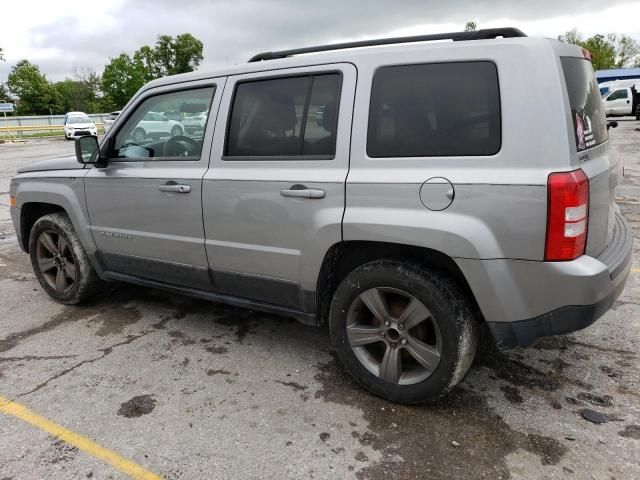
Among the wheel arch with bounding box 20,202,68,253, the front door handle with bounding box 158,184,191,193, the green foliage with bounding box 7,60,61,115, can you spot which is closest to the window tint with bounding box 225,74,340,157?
the front door handle with bounding box 158,184,191,193

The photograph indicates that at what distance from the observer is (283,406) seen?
287 centimetres

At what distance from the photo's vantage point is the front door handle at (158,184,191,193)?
3324 millimetres

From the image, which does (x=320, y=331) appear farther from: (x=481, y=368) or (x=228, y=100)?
(x=228, y=100)

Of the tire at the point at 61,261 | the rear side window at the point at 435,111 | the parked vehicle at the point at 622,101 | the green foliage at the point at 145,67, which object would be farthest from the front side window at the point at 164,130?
the green foliage at the point at 145,67

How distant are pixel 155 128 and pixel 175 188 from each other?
1.84 ft

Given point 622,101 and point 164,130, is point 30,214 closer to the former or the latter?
point 164,130

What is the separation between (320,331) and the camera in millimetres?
3879

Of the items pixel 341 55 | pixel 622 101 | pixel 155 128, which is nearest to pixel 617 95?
pixel 622 101

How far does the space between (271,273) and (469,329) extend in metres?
1.23

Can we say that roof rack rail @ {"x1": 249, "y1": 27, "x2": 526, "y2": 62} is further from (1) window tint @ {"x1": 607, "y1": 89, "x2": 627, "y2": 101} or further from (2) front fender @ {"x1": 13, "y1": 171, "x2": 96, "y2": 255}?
(1) window tint @ {"x1": 607, "y1": 89, "x2": 627, "y2": 101}

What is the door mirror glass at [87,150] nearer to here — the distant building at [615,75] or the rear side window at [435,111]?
the rear side window at [435,111]

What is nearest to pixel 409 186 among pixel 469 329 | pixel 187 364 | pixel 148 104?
pixel 469 329

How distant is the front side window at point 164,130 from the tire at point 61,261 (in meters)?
0.92

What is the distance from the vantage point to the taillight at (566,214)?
7.27 feet
